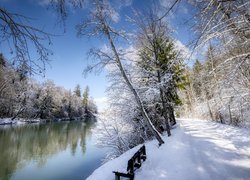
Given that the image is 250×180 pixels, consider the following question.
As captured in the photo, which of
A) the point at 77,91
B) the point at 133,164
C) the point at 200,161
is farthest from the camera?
the point at 77,91

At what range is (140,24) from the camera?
12023mm

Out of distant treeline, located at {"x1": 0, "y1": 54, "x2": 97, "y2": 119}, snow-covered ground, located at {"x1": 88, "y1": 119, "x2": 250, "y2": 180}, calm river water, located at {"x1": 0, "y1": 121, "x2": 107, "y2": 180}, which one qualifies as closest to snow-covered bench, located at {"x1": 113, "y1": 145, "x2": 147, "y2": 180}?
snow-covered ground, located at {"x1": 88, "y1": 119, "x2": 250, "y2": 180}

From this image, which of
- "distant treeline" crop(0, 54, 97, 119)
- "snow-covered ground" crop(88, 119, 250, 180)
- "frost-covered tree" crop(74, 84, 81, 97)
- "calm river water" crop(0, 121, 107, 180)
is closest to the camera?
"snow-covered ground" crop(88, 119, 250, 180)

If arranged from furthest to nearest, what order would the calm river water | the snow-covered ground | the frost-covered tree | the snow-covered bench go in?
1. the frost-covered tree
2. the calm river water
3. the snow-covered bench
4. the snow-covered ground

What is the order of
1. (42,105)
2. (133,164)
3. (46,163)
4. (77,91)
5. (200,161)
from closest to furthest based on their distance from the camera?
(200,161)
(133,164)
(46,163)
(42,105)
(77,91)

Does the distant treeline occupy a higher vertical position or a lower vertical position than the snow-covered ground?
higher

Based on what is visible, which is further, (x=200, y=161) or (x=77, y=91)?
(x=77, y=91)

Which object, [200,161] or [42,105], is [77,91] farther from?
[200,161]

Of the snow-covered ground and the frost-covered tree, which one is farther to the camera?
the frost-covered tree

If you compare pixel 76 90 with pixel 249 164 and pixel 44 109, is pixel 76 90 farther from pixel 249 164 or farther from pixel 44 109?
pixel 249 164

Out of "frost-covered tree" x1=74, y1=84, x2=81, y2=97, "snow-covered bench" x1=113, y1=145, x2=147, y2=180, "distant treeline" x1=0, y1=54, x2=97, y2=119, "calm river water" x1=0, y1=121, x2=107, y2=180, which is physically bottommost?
"calm river water" x1=0, y1=121, x2=107, y2=180

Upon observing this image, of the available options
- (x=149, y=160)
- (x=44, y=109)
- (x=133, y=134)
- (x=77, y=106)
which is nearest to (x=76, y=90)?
(x=77, y=106)

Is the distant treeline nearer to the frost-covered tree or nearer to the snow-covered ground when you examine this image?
the frost-covered tree

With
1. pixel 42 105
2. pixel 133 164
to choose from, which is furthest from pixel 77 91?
pixel 133 164
